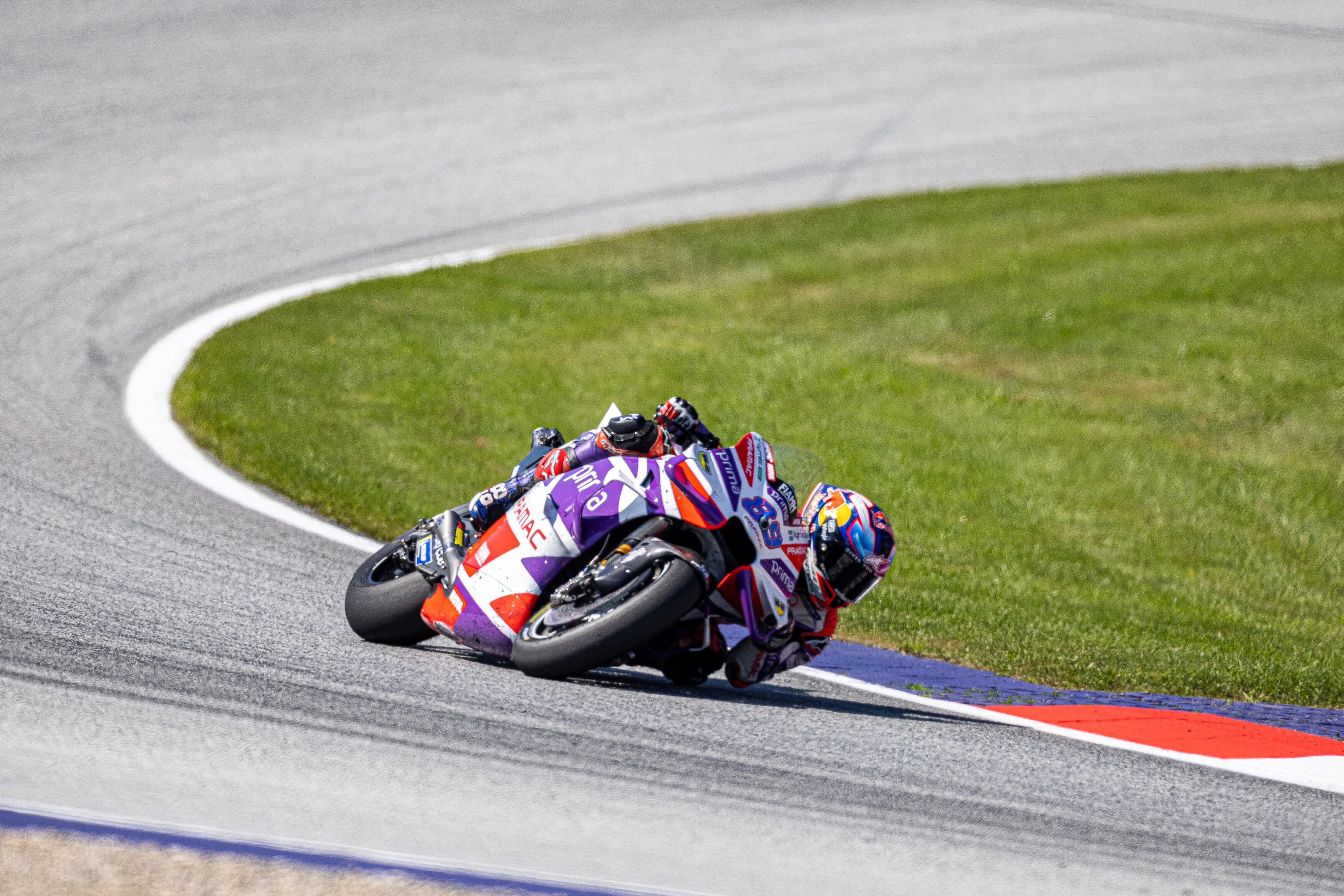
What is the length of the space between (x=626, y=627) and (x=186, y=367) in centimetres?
716

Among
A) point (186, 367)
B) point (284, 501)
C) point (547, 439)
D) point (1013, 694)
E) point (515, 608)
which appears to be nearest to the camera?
point (515, 608)

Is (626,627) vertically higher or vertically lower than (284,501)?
higher

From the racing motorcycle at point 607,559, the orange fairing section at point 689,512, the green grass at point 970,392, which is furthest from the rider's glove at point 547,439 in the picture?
the green grass at point 970,392

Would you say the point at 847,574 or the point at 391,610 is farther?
the point at 391,610

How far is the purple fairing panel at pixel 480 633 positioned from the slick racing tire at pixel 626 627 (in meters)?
0.35

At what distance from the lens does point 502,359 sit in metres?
13.0

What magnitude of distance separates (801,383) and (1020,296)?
365 centimetres

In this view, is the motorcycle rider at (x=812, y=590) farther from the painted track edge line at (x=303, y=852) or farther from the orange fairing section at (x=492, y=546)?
the painted track edge line at (x=303, y=852)

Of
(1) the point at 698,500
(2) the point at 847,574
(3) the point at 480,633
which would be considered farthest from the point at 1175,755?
(3) the point at 480,633

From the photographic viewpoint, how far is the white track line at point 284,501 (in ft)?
19.8

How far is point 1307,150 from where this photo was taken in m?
20.8

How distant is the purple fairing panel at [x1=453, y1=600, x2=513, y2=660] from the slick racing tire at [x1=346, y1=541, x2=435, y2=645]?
0.93 feet

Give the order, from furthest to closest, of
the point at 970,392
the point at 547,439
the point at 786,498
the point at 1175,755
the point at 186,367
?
the point at 970,392, the point at 186,367, the point at 547,439, the point at 786,498, the point at 1175,755

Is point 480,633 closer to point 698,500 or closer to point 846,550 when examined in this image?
point 698,500
